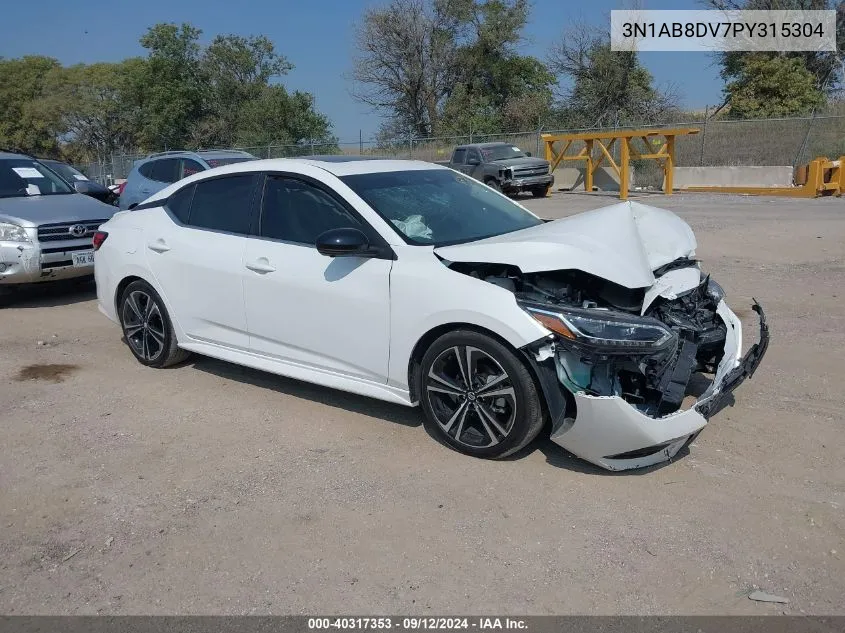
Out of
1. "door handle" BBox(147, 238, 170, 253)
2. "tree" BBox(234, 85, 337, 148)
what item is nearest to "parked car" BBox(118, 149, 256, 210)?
"door handle" BBox(147, 238, 170, 253)

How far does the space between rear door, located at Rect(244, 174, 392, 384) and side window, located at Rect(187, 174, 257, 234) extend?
193mm

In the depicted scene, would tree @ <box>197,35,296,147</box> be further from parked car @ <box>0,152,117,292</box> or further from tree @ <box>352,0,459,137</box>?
parked car @ <box>0,152,117,292</box>

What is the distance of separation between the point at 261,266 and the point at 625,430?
8.49 ft

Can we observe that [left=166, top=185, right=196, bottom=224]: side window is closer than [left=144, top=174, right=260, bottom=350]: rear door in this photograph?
No

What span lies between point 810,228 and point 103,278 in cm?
1137

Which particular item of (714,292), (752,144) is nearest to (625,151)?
(752,144)

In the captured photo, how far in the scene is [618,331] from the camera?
3.77 metres

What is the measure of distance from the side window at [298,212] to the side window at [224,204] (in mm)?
195

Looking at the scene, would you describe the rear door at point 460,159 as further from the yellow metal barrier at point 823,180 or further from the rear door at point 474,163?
the yellow metal barrier at point 823,180

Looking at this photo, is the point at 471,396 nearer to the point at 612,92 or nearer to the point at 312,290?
the point at 312,290

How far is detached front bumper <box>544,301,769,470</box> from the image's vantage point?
3689 millimetres

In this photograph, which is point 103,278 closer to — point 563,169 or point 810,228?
point 810,228

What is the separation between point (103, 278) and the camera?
6367 mm

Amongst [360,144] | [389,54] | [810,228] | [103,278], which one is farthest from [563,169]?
[103,278]
